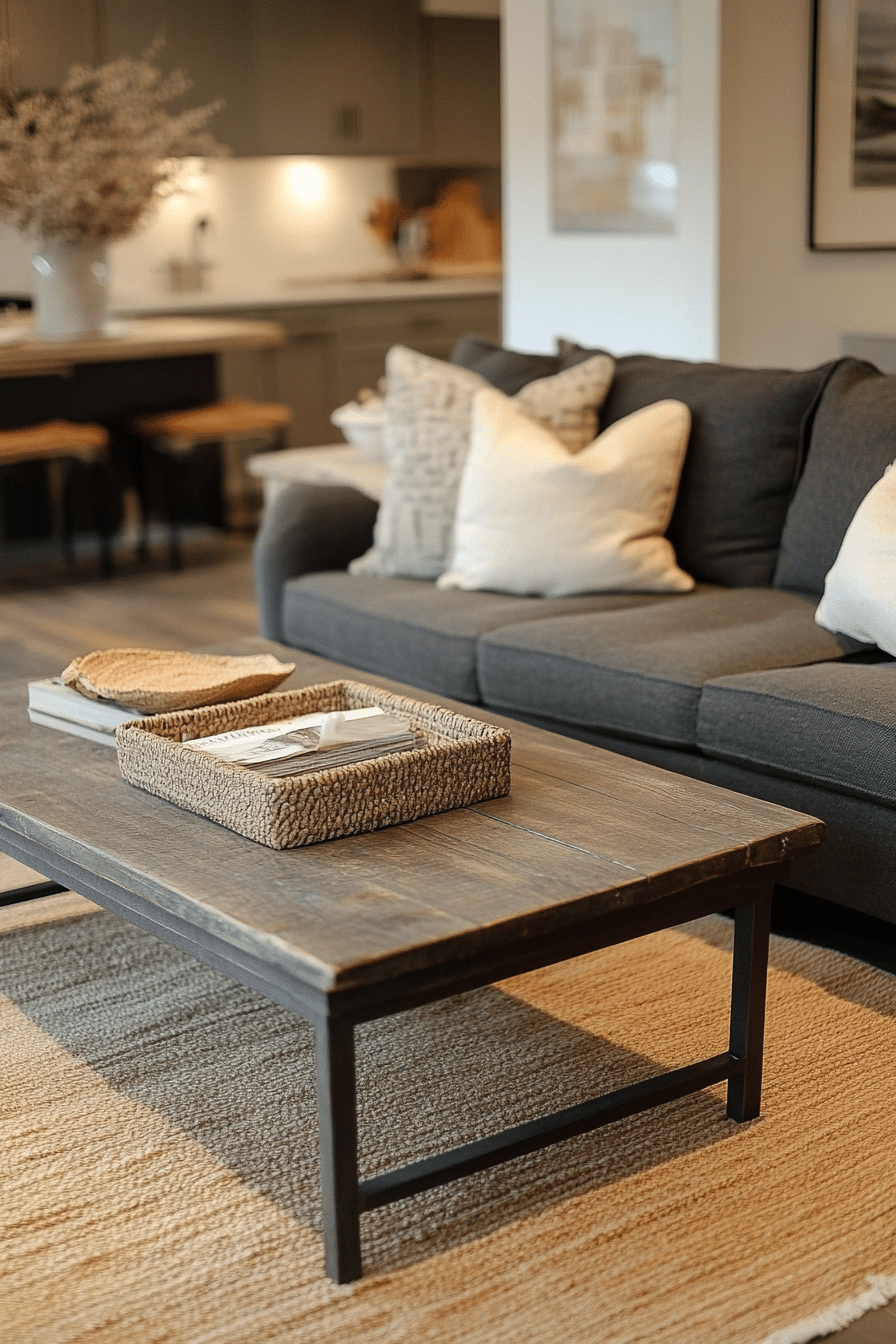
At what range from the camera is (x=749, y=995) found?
6.53ft

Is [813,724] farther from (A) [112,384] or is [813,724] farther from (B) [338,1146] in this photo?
(A) [112,384]

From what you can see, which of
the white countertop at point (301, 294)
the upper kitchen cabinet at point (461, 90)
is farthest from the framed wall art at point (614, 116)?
the upper kitchen cabinet at point (461, 90)

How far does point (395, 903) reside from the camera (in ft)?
5.71

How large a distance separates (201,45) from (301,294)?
1.23 metres

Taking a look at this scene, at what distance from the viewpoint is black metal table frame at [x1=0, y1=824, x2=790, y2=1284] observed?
1.66m

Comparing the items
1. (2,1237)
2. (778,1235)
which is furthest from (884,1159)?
(2,1237)

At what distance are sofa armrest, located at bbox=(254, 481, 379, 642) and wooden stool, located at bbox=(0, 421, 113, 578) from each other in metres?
2.21

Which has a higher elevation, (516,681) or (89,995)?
(516,681)

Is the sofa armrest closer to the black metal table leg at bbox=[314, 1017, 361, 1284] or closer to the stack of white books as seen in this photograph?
the stack of white books

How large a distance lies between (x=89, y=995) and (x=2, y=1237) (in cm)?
64

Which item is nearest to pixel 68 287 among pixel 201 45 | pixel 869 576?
pixel 201 45

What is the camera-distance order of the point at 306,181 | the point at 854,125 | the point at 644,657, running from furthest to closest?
the point at 306,181 → the point at 854,125 → the point at 644,657

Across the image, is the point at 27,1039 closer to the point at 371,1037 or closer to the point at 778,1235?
the point at 371,1037

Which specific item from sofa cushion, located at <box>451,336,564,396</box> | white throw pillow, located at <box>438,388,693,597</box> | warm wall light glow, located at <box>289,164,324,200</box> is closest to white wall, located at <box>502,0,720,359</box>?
sofa cushion, located at <box>451,336,564,396</box>
